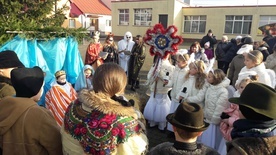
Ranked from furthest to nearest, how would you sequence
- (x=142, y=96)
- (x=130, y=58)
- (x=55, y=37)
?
(x=130, y=58) < (x=142, y=96) < (x=55, y=37)

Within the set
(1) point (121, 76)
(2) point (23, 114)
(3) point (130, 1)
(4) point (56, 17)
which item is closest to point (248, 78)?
(1) point (121, 76)

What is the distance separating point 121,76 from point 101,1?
43822mm

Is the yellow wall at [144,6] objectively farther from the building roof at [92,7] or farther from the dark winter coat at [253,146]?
the dark winter coat at [253,146]

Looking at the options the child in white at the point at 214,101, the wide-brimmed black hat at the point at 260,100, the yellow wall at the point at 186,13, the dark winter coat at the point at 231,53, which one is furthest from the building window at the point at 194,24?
the wide-brimmed black hat at the point at 260,100

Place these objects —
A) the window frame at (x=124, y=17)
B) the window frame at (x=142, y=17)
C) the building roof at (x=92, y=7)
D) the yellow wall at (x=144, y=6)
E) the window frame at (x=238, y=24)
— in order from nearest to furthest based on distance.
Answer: the window frame at (x=238, y=24) < the yellow wall at (x=144, y=6) < the window frame at (x=142, y=17) < the window frame at (x=124, y=17) < the building roof at (x=92, y=7)

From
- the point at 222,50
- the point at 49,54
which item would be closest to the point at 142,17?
the point at 222,50

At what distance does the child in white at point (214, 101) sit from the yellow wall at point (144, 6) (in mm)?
23575

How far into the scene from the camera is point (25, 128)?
5.86ft

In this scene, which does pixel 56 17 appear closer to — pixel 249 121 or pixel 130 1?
pixel 249 121

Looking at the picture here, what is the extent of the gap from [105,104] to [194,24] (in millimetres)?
26619

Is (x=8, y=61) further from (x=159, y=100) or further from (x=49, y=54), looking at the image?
(x=159, y=100)

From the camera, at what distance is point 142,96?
7.11 meters

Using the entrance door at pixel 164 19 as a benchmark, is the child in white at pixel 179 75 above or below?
below

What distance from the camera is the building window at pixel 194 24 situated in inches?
1028
